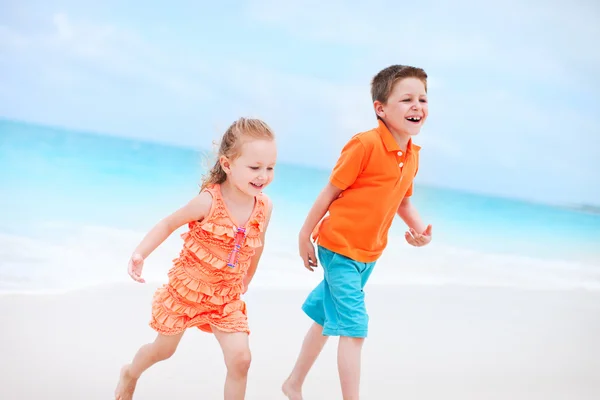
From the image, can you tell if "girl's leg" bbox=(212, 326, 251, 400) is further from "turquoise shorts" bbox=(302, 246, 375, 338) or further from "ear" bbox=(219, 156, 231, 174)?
"ear" bbox=(219, 156, 231, 174)

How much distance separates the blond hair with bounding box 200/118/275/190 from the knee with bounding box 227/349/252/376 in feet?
1.90

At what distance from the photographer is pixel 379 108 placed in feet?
8.55

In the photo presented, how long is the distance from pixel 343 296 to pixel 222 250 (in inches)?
17.5

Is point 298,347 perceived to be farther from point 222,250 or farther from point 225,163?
point 225,163

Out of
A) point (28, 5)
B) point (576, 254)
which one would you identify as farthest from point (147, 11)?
point (576, 254)

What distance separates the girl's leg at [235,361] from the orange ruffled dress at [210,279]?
3 centimetres

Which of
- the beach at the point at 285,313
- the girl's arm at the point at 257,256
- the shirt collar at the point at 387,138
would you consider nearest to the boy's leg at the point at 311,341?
the beach at the point at 285,313

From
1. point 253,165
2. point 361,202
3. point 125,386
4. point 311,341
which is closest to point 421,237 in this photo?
point 361,202

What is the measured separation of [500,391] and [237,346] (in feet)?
4.33

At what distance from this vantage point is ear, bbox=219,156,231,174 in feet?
7.88

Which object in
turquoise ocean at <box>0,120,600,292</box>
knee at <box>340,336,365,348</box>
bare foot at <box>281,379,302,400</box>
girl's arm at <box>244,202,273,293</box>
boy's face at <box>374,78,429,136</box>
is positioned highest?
turquoise ocean at <box>0,120,600,292</box>

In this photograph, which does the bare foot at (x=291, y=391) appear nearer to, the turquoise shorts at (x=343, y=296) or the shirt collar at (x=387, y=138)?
the turquoise shorts at (x=343, y=296)

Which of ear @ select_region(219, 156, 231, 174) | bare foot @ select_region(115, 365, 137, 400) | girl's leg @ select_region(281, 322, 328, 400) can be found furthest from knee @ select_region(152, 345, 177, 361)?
ear @ select_region(219, 156, 231, 174)

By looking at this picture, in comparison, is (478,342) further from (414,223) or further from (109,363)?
(109,363)
